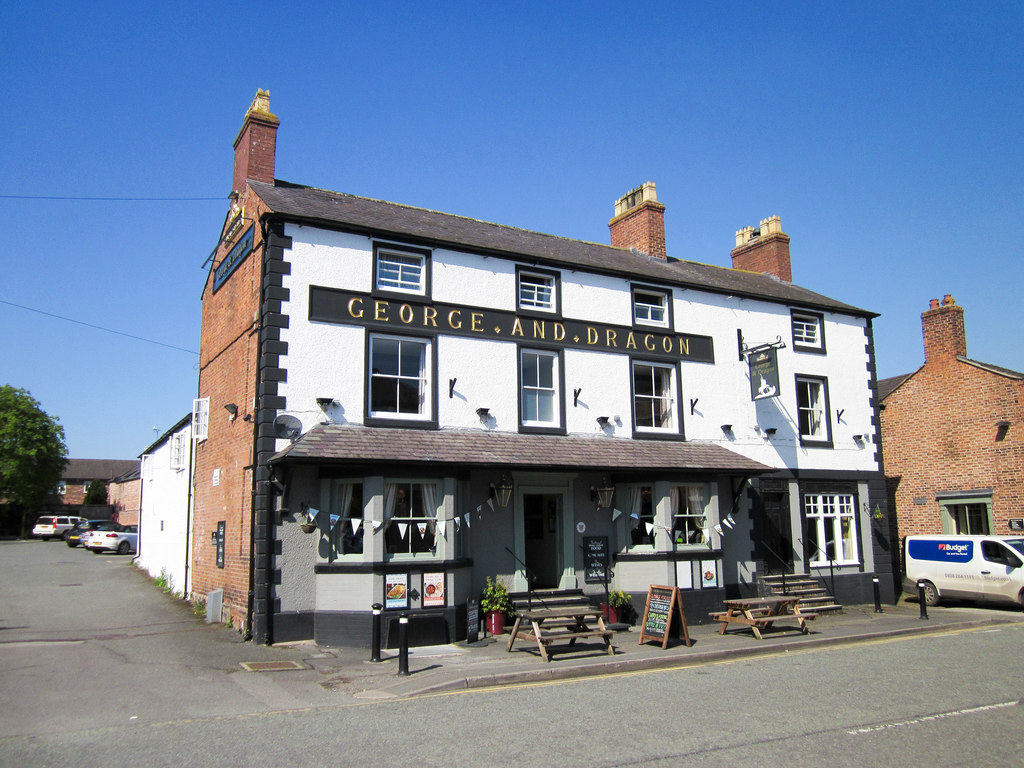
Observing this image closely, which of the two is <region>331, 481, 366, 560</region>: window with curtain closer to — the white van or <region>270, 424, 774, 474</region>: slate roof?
<region>270, 424, 774, 474</region>: slate roof

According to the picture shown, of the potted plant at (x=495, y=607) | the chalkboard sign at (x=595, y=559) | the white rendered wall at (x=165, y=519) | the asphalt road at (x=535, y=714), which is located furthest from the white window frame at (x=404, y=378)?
the white rendered wall at (x=165, y=519)

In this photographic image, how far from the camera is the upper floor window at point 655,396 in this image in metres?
18.0

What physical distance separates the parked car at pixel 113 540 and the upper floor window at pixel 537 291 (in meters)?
25.9

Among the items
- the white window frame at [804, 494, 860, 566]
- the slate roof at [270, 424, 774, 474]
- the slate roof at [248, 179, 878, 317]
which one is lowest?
the white window frame at [804, 494, 860, 566]

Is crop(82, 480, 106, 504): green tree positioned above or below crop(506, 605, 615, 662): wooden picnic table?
above

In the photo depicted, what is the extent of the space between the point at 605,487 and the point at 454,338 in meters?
4.48

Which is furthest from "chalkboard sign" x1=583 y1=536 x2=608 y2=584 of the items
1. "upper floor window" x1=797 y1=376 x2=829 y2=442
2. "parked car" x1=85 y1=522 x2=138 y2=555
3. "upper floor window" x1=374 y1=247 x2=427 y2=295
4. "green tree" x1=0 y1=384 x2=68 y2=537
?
"green tree" x1=0 y1=384 x2=68 y2=537

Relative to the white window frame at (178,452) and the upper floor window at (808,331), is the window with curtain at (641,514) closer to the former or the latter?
the upper floor window at (808,331)

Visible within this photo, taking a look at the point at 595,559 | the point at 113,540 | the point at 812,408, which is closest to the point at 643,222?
the point at 812,408

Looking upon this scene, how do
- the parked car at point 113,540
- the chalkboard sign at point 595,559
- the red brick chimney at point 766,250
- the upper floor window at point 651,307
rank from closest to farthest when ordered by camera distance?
the chalkboard sign at point 595,559 → the upper floor window at point 651,307 → the red brick chimney at point 766,250 → the parked car at point 113,540

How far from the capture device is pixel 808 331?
21250 mm

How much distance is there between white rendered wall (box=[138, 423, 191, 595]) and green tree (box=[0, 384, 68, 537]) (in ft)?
109

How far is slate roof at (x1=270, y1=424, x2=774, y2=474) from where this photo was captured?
1312 centimetres

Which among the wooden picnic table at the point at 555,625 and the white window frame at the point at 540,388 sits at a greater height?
the white window frame at the point at 540,388
